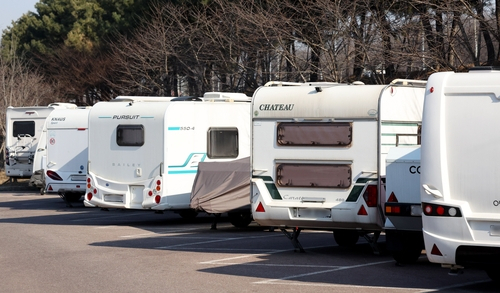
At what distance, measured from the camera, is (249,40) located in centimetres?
2731

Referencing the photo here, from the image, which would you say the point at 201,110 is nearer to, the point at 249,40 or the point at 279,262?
the point at 279,262

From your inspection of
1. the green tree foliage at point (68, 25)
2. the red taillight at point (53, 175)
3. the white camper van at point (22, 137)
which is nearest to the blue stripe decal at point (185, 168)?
the red taillight at point (53, 175)

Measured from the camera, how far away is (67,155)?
2364 centimetres

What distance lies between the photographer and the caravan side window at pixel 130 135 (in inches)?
714

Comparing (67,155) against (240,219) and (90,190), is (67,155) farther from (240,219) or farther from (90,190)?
(240,219)

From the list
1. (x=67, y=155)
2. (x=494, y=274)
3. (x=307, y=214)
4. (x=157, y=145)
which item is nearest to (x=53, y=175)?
(x=67, y=155)

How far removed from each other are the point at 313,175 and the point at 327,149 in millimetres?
470

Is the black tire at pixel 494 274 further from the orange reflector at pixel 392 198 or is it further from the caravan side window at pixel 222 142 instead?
the caravan side window at pixel 222 142

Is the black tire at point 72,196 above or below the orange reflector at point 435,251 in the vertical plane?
below

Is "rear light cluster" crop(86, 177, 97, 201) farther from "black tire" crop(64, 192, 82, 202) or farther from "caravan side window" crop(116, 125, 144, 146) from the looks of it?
"black tire" crop(64, 192, 82, 202)

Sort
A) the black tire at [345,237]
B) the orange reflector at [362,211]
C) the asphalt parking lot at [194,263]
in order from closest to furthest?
the asphalt parking lot at [194,263]
the orange reflector at [362,211]
the black tire at [345,237]

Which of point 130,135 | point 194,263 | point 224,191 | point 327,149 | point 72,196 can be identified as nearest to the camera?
point 194,263

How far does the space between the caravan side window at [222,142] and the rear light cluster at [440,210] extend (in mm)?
9828

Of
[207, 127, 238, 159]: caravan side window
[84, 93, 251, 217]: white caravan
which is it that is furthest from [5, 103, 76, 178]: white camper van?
[207, 127, 238, 159]: caravan side window
